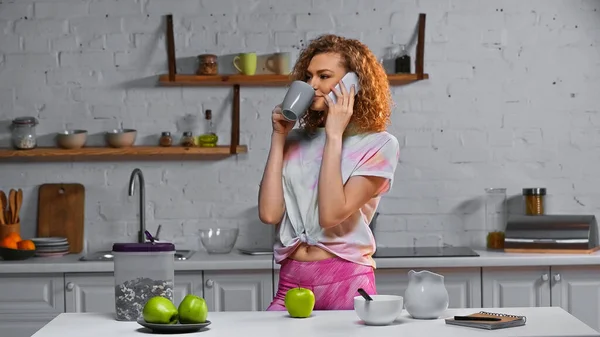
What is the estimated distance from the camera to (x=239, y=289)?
4.45 meters

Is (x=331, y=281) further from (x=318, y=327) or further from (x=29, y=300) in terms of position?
(x=29, y=300)

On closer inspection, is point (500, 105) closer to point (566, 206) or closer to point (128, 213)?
point (566, 206)

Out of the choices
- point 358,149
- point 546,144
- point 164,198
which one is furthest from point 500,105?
point 358,149

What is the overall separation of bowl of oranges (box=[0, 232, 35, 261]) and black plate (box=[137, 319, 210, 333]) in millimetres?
2161

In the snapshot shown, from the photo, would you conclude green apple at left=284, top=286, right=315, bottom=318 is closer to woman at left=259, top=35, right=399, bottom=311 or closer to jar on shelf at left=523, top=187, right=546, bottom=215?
woman at left=259, top=35, right=399, bottom=311

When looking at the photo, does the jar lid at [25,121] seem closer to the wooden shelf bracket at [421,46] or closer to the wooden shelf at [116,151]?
the wooden shelf at [116,151]

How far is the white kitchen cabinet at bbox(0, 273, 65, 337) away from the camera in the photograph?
14.6 ft

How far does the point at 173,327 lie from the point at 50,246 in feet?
7.79

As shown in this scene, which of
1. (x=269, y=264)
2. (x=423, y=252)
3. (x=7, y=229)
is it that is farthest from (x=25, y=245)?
(x=423, y=252)

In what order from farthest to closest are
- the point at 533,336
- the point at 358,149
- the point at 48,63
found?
the point at 48,63 → the point at 358,149 → the point at 533,336

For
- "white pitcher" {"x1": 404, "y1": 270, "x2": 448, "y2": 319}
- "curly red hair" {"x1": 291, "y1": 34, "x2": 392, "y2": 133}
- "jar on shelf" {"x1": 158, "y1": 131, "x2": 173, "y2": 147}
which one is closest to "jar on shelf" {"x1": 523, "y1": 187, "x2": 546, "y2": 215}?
"jar on shelf" {"x1": 158, "y1": 131, "x2": 173, "y2": 147}

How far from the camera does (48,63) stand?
4.96 metres

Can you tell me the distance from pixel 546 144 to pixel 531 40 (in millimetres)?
558

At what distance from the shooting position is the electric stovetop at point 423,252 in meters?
4.51
